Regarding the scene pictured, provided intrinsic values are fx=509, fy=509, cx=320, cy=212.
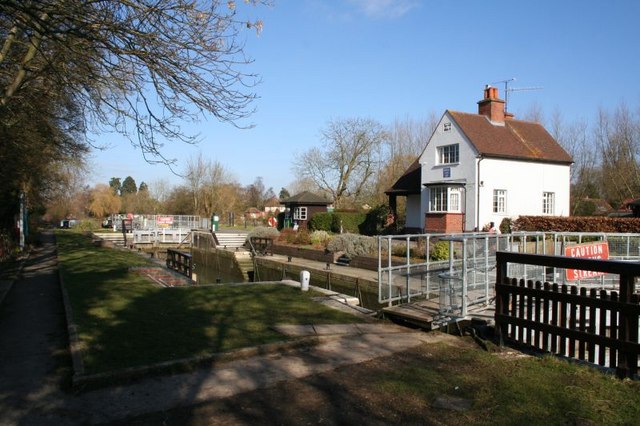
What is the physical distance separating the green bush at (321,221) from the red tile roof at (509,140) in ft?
45.0

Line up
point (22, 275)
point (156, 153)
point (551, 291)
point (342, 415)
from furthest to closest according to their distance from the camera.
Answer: point (22, 275), point (156, 153), point (551, 291), point (342, 415)

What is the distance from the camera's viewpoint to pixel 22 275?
16.9 m

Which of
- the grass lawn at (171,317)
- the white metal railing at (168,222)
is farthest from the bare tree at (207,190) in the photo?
the grass lawn at (171,317)

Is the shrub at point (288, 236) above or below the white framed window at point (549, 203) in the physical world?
below

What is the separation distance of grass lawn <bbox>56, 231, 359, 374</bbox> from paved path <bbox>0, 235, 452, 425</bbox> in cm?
42

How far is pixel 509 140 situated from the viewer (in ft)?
103

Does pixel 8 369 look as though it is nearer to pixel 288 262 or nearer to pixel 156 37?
pixel 156 37

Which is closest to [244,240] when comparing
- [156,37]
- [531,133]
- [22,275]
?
[531,133]

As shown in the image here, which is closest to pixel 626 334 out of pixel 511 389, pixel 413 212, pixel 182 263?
pixel 511 389

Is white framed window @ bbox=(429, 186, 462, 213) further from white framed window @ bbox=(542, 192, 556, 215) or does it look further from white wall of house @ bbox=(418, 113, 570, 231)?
white framed window @ bbox=(542, 192, 556, 215)

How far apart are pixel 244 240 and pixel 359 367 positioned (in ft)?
123

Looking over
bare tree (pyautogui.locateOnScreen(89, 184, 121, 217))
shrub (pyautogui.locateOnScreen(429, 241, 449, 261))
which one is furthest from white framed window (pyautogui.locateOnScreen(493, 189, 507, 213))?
bare tree (pyautogui.locateOnScreen(89, 184, 121, 217))

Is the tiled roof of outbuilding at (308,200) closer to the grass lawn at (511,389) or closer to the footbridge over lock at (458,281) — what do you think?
the footbridge over lock at (458,281)

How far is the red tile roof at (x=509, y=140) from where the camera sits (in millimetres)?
29594
